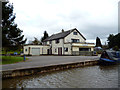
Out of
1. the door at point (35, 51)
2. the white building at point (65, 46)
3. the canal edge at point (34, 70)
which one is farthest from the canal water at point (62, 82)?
the door at point (35, 51)

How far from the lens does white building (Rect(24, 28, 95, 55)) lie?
29531 mm

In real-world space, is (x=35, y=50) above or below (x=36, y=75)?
above

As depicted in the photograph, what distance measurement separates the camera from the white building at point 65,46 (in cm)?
2953

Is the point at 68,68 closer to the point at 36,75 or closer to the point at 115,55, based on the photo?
the point at 36,75

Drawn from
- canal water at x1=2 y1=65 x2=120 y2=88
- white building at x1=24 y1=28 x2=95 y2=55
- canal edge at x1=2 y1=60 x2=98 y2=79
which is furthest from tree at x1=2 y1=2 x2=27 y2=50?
white building at x1=24 y1=28 x2=95 y2=55

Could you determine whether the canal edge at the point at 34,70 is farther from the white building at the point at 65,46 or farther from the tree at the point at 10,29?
the white building at the point at 65,46

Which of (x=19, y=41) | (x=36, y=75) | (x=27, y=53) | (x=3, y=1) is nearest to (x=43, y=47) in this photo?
(x=27, y=53)

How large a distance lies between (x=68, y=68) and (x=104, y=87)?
19.9 ft

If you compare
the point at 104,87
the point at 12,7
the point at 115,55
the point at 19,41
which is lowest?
the point at 104,87

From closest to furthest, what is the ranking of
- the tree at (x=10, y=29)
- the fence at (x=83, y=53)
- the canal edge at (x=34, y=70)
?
the canal edge at (x=34, y=70)
the tree at (x=10, y=29)
the fence at (x=83, y=53)

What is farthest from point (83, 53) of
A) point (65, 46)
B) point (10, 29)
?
point (10, 29)

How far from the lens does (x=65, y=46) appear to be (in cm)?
3075

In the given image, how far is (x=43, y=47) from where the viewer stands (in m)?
35.3

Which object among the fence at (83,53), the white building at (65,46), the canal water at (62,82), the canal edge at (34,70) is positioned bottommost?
the canal water at (62,82)
